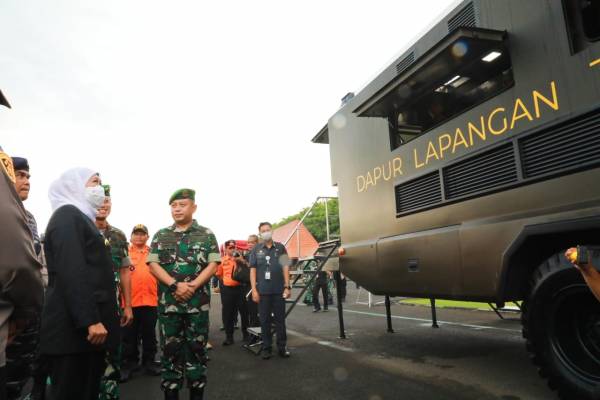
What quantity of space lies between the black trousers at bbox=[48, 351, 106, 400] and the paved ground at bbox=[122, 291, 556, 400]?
1.94 meters

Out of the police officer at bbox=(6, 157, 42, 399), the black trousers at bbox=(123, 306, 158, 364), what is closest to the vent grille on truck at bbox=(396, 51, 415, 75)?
the police officer at bbox=(6, 157, 42, 399)

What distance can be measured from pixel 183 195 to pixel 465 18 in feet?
10.8

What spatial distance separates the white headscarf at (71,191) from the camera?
96.1 inches

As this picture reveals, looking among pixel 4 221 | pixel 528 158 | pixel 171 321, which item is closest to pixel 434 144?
pixel 528 158

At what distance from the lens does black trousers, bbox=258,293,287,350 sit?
18.2ft

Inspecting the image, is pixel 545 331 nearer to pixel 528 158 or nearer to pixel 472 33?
pixel 528 158

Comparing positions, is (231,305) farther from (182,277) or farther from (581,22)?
(581,22)

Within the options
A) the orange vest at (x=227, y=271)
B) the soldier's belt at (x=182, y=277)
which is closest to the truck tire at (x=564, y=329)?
the soldier's belt at (x=182, y=277)

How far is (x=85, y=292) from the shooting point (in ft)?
7.18

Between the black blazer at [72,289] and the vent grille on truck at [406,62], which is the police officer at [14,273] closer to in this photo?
the black blazer at [72,289]

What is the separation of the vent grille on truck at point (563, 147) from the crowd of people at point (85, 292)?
2794mm

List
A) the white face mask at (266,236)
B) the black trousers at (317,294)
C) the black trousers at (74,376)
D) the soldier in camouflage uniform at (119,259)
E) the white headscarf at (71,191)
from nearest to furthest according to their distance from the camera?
the black trousers at (74,376) < the white headscarf at (71,191) < the soldier in camouflage uniform at (119,259) < the white face mask at (266,236) < the black trousers at (317,294)

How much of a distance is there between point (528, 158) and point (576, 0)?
122 centimetres

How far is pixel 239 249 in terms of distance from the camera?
7680 millimetres
